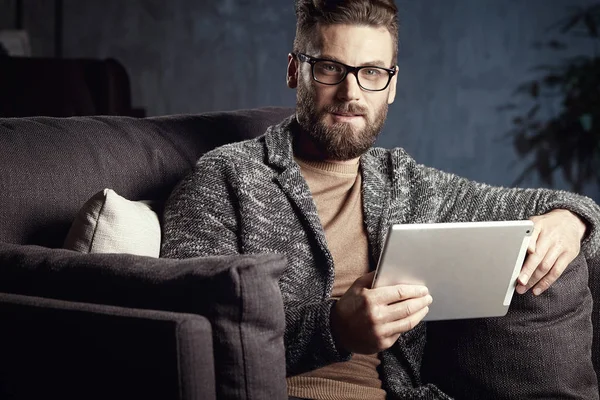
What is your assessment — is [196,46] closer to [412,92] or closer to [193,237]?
[412,92]

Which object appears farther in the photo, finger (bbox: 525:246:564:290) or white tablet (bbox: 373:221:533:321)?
finger (bbox: 525:246:564:290)

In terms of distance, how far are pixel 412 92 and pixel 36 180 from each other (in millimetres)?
2661

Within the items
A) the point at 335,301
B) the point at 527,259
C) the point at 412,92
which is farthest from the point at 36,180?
the point at 412,92

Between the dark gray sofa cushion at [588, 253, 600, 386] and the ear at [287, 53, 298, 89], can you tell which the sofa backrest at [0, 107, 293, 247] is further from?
the dark gray sofa cushion at [588, 253, 600, 386]

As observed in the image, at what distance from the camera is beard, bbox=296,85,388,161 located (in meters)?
1.64

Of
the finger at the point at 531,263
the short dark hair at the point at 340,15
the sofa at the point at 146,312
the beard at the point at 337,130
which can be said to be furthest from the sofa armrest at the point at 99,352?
the short dark hair at the point at 340,15

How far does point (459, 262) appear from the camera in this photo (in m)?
1.25

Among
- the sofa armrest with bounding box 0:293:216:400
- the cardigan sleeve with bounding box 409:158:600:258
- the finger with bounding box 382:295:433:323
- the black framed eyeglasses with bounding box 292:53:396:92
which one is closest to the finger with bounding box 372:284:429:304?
the finger with bounding box 382:295:433:323

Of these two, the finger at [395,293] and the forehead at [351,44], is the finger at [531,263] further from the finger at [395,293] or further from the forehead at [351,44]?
the forehead at [351,44]

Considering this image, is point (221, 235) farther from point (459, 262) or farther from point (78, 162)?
point (459, 262)

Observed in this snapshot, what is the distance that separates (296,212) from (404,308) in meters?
0.40

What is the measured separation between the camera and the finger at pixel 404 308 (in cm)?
121

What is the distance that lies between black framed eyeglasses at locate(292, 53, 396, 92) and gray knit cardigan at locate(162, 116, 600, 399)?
0.48 feet

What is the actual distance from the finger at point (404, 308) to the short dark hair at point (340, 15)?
65cm
